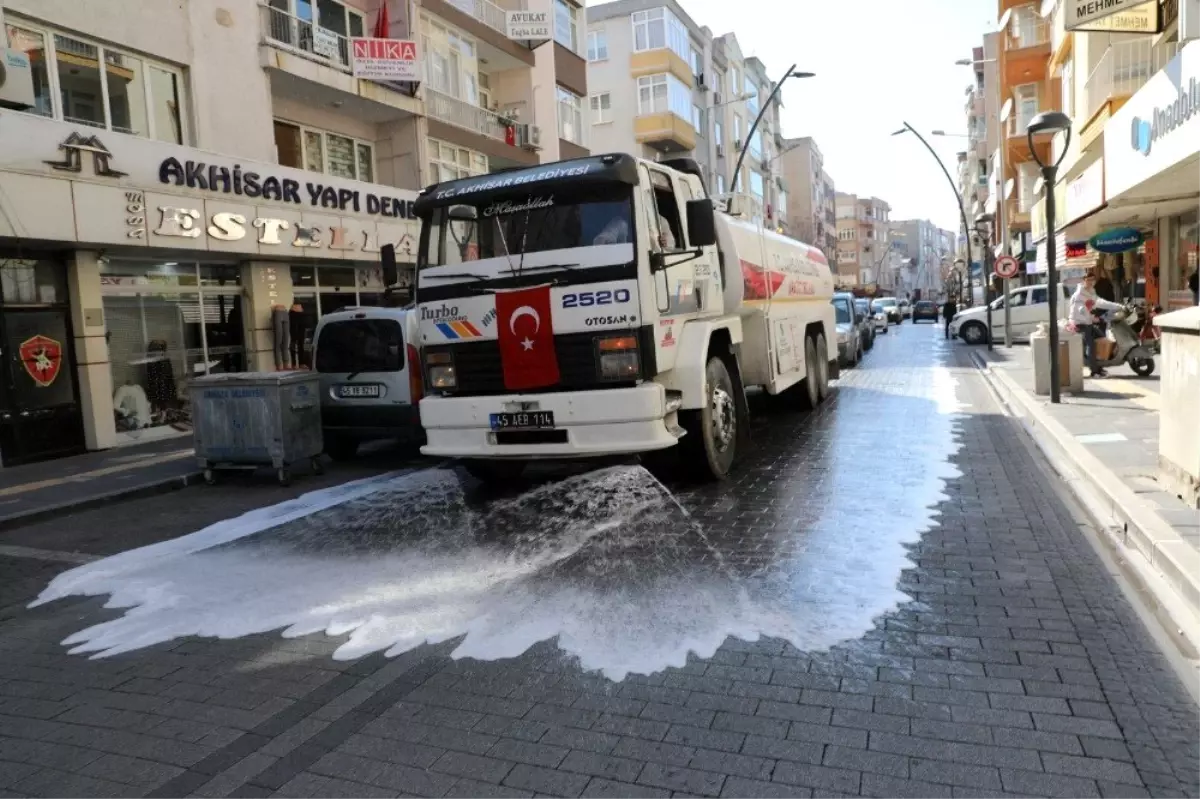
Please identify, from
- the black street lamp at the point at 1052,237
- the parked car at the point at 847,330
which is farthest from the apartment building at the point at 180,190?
the parked car at the point at 847,330

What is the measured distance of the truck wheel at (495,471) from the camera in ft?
29.0

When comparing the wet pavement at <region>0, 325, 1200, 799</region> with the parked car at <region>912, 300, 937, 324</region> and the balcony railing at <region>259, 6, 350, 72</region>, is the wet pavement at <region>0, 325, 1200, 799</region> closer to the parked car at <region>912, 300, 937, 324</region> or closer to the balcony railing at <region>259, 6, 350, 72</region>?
the balcony railing at <region>259, 6, 350, 72</region>

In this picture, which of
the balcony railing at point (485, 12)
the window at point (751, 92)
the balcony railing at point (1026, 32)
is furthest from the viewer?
the window at point (751, 92)

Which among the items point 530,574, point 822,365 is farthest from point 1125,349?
point 530,574

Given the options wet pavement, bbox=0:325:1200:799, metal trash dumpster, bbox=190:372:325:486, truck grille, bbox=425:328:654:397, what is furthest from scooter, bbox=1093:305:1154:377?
metal trash dumpster, bbox=190:372:325:486

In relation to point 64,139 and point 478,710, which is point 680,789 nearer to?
point 478,710

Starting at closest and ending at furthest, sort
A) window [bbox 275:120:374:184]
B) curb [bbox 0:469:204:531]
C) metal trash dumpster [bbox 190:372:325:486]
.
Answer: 1. curb [bbox 0:469:204:531]
2. metal trash dumpster [bbox 190:372:325:486]
3. window [bbox 275:120:374:184]

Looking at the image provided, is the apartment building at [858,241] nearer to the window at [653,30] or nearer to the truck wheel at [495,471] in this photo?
the window at [653,30]

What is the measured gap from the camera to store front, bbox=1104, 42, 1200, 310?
41.1ft

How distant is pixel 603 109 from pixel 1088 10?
1276 inches

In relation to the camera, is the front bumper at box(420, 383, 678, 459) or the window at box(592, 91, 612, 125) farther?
the window at box(592, 91, 612, 125)

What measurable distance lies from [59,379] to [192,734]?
36.4 ft

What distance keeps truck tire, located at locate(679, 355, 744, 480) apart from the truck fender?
0.18 meters

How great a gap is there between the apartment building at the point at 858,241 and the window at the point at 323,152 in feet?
318
